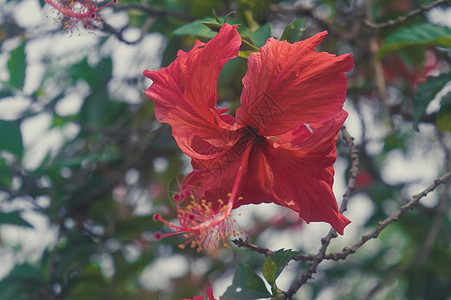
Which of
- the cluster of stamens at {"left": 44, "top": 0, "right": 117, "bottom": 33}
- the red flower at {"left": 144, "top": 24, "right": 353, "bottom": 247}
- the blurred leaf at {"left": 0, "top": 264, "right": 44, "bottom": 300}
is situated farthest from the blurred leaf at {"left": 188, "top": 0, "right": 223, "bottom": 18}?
the blurred leaf at {"left": 0, "top": 264, "right": 44, "bottom": 300}

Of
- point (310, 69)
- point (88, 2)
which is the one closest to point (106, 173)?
point (88, 2)

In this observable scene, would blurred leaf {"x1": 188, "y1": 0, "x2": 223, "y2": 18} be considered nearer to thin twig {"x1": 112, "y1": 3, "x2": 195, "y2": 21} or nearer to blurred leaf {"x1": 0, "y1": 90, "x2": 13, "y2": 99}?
thin twig {"x1": 112, "y1": 3, "x2": 195, "y2": 21}

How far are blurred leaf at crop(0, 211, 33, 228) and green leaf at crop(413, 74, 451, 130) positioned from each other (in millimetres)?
1391

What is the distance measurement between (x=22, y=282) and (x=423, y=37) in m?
1.60

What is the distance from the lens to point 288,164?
3.02 ft

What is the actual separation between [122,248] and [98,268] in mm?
215

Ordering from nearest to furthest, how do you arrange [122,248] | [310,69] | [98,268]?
[310,69] → [98,268] → [122,248]

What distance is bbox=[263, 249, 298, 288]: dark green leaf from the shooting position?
83 cm

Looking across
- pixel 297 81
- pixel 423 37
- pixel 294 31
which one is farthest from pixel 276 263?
pixel 423 37

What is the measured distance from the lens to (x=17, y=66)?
168cm

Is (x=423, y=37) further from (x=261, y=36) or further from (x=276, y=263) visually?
(x=276, y=263)

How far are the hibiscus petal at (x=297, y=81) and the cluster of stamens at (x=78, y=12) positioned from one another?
412 mm

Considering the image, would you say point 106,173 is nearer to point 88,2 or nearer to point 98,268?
point 98,268

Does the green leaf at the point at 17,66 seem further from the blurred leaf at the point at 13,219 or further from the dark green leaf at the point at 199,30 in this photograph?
the dark green leaf at the point at 199,30
